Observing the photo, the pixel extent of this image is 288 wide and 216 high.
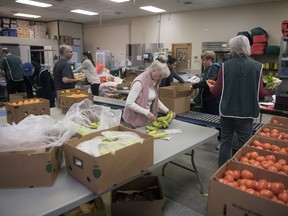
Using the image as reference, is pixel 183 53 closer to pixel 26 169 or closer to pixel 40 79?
pixel 40 79

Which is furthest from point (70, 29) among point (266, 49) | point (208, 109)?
point (208, 109)

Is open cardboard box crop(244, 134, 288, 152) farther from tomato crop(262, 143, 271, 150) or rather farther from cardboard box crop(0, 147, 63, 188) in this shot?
cardboard box crop(0, 147, 63, 188)

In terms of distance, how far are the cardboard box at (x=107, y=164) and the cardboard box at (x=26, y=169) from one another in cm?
13

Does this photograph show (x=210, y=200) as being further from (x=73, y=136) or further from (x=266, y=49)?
(x=266, y=49)

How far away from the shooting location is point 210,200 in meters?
1.28

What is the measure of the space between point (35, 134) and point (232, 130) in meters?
1.95

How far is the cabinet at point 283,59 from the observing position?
5.30 m

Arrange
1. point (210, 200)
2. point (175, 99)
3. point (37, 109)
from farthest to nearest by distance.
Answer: point (175, 99) → point (37, 109) → point (210, 200)

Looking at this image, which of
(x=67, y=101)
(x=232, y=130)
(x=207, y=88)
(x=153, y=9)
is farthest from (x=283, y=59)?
(x=67, y=101)

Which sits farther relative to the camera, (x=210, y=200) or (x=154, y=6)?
(x=154, y=6)

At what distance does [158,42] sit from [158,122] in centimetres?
682

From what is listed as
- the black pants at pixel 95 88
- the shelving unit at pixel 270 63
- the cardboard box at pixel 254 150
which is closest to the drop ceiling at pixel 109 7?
the shelving unit at pixel 270 63

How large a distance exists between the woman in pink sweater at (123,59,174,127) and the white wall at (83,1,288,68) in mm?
5411

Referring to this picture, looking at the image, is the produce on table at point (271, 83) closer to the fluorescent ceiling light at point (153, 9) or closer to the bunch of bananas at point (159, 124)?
the bunch of bananas at point (159, 124)
